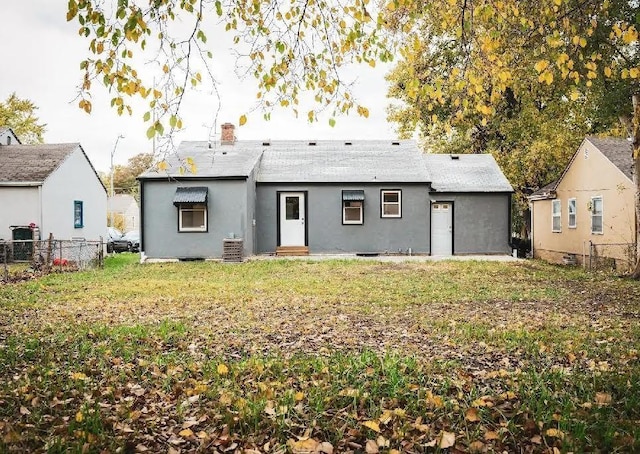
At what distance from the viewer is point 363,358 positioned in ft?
17.3

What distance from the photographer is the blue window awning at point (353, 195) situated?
20797 mm

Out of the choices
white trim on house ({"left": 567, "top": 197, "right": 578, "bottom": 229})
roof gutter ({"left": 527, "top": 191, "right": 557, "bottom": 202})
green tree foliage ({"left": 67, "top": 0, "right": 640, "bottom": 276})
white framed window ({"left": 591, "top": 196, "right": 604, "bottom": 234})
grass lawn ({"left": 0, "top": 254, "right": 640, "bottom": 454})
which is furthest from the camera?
roof gutter ({"left": 527, "top": 191, "right": 557, "bottom": 202})

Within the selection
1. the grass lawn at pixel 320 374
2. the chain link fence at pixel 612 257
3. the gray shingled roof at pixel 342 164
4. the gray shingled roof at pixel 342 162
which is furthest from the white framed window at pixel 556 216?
the grass lawn at pixel 320 374

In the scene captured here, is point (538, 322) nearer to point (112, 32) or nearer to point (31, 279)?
point (112, 32)

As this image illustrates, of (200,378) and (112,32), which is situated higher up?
(112,32)

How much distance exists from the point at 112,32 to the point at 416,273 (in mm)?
11242

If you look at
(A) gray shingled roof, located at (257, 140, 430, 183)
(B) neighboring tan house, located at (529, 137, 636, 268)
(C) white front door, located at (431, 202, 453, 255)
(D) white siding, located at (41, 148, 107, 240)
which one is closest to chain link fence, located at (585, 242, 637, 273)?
(B) neighboring tan house, located at (529, 137, 636, 268)

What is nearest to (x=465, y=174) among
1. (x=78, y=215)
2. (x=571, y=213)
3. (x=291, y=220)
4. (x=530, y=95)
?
(x=571, y=213)

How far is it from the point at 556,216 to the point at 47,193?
21.2 meters

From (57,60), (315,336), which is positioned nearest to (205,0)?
(315,336)

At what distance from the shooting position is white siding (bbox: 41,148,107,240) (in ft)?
68.5

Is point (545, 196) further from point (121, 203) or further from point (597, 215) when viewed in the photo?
point (121, 203)

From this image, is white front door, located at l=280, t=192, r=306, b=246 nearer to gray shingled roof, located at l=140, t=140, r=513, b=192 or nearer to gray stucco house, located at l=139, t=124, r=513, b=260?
gray stucco house, located at l=139, t=124, r=513, b=260

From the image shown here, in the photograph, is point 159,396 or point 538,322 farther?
point 538,322
